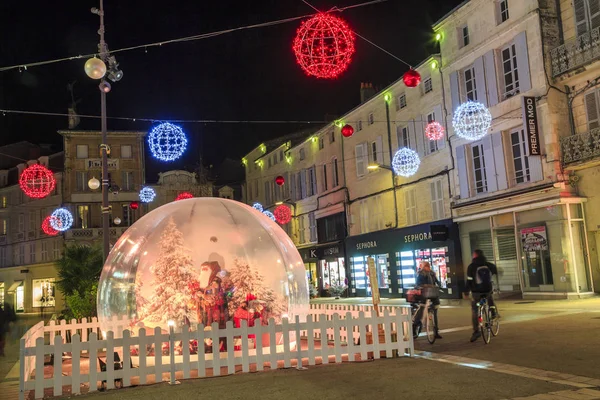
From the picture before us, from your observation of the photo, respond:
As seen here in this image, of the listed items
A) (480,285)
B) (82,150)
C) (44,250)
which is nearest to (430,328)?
(480,285)

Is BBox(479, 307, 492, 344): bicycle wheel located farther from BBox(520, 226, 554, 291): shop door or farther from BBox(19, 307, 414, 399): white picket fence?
BBox(520, 226, 554, 291): shop door

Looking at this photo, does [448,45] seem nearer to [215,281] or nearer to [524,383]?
[215,281]

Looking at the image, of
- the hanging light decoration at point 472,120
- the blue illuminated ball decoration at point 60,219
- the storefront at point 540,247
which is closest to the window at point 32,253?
the blue illuminated ball decoration at point 60,219

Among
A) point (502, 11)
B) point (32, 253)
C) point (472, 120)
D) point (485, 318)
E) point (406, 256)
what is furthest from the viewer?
point (32, 253)

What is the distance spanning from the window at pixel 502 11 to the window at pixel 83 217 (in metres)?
36.9

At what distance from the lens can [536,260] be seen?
853 inches

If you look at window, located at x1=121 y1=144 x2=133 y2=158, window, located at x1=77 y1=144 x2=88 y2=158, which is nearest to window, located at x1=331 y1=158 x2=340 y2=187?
window, located at x1=121 y1=144 x2=133 y2=158

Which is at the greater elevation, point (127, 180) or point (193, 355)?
point (127, 180)

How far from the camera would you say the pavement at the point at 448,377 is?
22.9ft

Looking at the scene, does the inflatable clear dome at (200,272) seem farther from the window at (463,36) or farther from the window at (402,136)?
the window at (402,136)

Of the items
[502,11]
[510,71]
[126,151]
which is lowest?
[510,71]

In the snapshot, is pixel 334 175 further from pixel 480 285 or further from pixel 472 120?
pixel 480 285

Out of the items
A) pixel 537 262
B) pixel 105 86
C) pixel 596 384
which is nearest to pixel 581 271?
pixel 537 262

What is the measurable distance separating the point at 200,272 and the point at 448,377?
5072 millimetres
